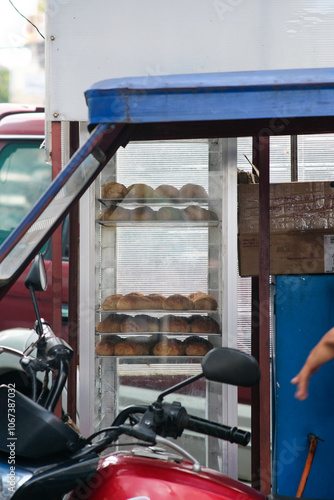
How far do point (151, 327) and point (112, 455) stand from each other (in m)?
2.07

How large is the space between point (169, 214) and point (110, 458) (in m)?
2.24

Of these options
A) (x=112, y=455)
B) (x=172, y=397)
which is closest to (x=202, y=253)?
(x=172, y=397)

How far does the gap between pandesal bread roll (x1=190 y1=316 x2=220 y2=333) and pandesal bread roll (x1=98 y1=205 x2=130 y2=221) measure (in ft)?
2.49

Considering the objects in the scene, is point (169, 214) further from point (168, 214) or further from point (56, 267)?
point (56, 267)

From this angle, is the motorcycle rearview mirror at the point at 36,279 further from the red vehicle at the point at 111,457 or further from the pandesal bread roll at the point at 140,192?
the pandesal bread roll at the point at 140,192

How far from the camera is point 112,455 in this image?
66.8 inches

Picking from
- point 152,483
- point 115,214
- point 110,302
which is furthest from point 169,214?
point 152,483

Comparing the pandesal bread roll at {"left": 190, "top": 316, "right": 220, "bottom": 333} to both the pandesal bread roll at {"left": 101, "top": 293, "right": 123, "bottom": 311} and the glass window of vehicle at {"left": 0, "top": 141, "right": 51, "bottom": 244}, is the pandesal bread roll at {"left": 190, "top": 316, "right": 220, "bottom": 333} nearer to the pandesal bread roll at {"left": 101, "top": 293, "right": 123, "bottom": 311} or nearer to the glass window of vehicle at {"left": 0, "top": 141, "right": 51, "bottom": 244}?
the pandesal bread roll at {"left": 101, "top": 293, "right": 123, "bottom": 311}

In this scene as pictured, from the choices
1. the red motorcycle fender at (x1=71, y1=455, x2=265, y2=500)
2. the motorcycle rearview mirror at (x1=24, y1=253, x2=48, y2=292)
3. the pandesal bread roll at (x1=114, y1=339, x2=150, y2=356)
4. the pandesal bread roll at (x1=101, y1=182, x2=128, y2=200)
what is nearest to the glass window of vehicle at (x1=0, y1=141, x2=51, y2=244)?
the pandesal bread roll at (x1=101, y1=182, x2=128, y2=200)

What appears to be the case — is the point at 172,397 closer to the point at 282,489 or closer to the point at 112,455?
the point at 282,489

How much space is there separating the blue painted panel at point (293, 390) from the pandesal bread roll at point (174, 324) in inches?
29.2

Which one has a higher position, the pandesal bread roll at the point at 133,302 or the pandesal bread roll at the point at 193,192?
the pandesal bread roll at the point at 193,192

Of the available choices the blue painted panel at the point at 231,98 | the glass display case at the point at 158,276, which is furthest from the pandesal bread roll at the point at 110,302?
the blue painted panel at the point at 231,98

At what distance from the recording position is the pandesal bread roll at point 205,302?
3650 mm
